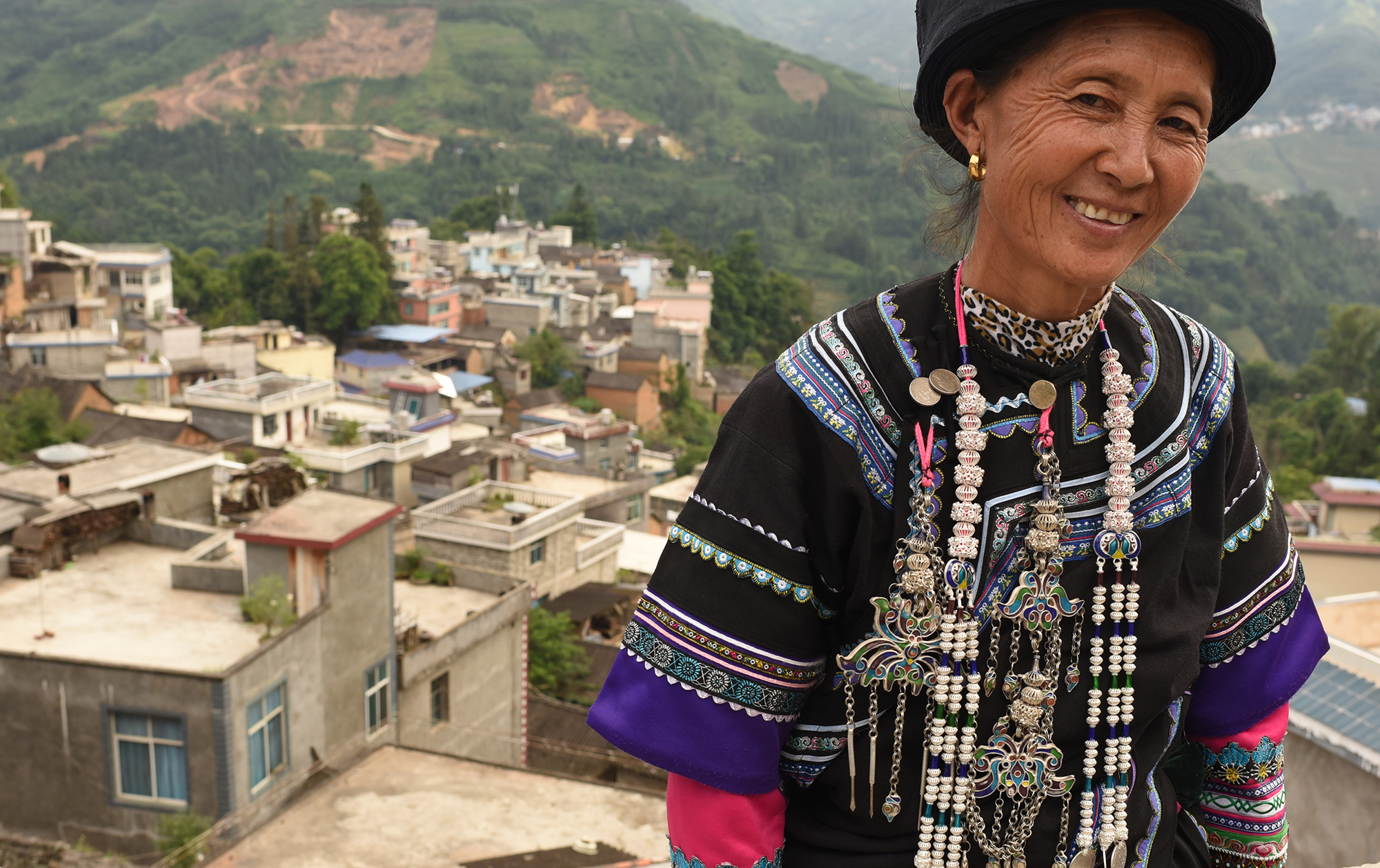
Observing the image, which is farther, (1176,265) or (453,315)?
(453,315)

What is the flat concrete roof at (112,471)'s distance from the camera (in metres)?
10.8

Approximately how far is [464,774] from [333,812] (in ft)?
3.42

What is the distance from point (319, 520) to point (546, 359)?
2571 cm

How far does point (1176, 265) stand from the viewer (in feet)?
4.97

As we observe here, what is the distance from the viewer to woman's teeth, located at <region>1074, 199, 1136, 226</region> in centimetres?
121

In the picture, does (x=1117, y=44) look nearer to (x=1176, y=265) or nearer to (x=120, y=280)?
(x=1176, y=265)

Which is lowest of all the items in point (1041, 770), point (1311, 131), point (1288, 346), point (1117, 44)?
point (1288, 346)

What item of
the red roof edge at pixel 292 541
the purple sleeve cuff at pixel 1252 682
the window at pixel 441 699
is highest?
the purple sleeve cuff at pixel 1252 682

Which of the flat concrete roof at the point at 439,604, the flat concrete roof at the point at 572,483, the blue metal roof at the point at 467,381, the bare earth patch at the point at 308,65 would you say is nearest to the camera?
the flat concrete roof at the point at 439,604

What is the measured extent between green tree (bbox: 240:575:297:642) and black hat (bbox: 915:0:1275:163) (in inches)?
289

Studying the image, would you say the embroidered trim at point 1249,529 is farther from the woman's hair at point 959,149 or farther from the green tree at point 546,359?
the green tree at point 546,359

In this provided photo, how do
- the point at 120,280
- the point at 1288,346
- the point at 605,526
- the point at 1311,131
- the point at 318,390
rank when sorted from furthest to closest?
1. the point at 1311,131
2. the point at 1288,346
3. the point at 120,280
4. the point at 318,390
5. the point at 605,526

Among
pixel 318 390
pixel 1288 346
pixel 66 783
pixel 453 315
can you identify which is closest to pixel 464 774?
pixel 66 783

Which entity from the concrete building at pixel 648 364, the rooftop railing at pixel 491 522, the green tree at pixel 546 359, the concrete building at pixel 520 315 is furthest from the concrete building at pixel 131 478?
the concrete building at pixel 520 315
